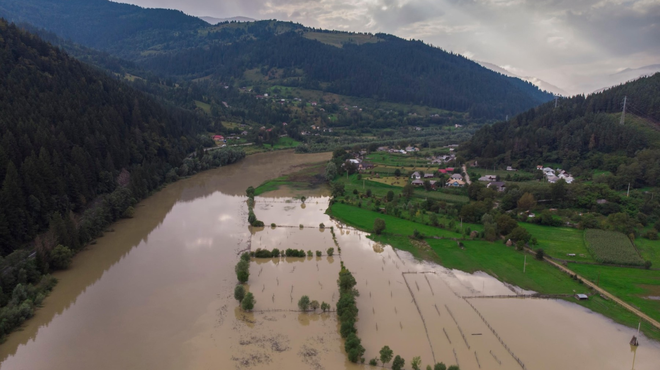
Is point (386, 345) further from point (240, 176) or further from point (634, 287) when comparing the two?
point (240, 176)

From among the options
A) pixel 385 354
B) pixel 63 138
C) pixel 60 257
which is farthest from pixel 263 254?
pixel 63 138

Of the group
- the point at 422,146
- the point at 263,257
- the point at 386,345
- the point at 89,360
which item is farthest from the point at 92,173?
the point at 422,146

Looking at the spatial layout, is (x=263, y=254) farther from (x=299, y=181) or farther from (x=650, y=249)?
(x=650, y=249)

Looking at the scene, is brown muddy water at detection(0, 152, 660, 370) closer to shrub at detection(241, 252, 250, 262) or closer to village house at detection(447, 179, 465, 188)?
shrub at detection(241, 252, 250, 262)

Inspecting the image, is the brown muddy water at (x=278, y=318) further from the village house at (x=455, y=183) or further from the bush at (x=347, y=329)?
the village house at (x=455, y=183)

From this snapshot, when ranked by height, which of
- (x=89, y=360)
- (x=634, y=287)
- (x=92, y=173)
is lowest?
(x=89, y=360)

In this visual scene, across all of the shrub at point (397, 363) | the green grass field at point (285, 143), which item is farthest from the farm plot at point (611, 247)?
the green grass field at point (285, 143)

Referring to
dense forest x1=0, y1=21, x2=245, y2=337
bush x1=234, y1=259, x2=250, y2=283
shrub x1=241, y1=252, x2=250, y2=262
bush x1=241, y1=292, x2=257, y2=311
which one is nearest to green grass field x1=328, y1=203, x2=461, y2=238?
shrub x1=241, y1=252, x2=250, y2=262
